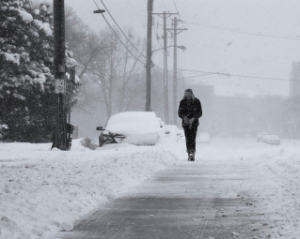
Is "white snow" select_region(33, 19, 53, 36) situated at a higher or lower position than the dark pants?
higher

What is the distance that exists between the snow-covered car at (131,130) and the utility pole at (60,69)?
69.6 inches

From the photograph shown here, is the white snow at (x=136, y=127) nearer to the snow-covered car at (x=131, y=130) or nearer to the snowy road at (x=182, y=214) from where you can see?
the snow-covered car at (x=131, y=130)

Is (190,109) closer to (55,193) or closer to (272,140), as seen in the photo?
(55,193)

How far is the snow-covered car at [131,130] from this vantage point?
716 inches

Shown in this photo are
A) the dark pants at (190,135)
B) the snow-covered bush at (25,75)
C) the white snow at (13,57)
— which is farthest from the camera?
the snow-covered bush at (25,75)

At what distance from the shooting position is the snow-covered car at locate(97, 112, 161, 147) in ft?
59.7

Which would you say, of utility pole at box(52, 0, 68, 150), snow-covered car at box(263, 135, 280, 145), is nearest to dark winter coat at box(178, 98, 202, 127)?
utility pole at box(52, 0, 68, 150)

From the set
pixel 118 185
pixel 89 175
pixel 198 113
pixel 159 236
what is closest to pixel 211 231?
pixel 159 236

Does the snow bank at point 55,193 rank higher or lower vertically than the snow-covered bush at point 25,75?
lower

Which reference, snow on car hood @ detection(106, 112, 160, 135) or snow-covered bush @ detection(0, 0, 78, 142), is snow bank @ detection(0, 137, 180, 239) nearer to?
snow on car hood @ detection(106, 112, 160, 135)

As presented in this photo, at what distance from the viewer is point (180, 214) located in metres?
5.59

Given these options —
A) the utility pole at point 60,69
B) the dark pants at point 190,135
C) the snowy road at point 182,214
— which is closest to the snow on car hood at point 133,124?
the utility pole at point 60,69

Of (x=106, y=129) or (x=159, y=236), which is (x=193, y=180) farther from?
(x=106, y=129)

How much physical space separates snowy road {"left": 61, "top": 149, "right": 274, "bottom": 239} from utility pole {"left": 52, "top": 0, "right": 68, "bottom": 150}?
8627mm
